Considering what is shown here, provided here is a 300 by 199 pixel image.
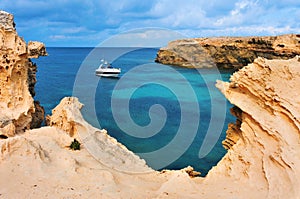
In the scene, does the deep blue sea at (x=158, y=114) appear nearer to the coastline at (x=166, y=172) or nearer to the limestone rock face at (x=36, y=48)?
the coastline at (x=166, y=172)

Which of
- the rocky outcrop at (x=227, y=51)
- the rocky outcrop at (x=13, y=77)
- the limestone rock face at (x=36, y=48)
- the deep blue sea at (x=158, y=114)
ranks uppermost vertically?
the rocky outcrop at (x=227, y=51)

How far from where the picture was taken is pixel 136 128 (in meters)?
27.1

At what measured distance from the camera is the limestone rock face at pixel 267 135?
1047cm

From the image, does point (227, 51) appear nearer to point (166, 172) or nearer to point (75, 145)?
point (166, 172)

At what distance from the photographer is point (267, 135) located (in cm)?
1200

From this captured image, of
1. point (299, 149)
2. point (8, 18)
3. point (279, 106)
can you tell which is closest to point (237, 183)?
point (299, 149)

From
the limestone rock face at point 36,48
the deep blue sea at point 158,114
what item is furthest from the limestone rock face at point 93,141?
the limestone rock face at point 36,48

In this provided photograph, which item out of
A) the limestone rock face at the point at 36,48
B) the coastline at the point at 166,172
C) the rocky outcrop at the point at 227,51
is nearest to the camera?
the coastline at the point at 166,172

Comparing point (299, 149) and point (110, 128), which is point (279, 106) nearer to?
point (299, 149)

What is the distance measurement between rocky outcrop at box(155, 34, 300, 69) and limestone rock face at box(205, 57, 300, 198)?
47.4m

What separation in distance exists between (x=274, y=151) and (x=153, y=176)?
A: 5.76 metres

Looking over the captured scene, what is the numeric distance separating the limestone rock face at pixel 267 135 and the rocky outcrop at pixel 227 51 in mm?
47358

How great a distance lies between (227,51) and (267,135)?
6542cm

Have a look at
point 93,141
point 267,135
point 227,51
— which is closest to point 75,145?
point 93,141
